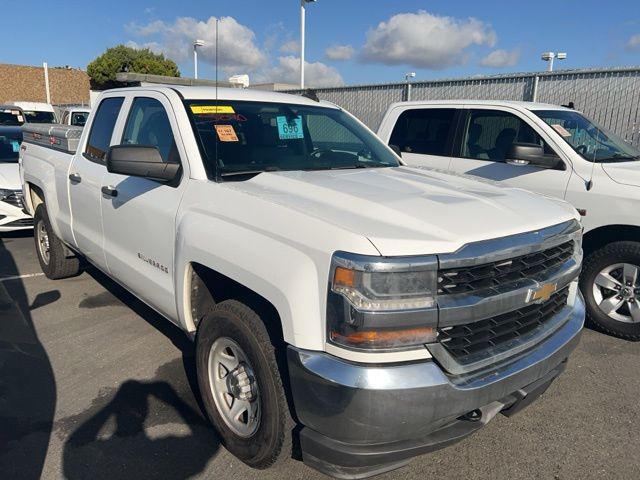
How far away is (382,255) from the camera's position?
2021mm

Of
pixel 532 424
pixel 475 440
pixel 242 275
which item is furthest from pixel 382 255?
pixel 532 424

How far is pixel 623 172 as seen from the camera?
4.57m

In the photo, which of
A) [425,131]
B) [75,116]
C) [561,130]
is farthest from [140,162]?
[75,116]

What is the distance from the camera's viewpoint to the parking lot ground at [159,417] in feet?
8.93

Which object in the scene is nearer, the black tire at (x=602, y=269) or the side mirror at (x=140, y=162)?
the side mirror at (x=140, y=162)

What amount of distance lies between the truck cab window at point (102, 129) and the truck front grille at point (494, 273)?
10.2 ft

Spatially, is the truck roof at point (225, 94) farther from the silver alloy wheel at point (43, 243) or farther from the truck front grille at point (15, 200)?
the truck front grille at point (15, 200)

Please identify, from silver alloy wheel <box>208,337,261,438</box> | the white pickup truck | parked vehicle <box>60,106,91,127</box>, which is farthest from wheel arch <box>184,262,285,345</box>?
parked vehicle <box>60,106,91,127</box>

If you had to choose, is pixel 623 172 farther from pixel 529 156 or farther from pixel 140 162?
pixel 140 162

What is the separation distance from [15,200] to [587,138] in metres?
7.35

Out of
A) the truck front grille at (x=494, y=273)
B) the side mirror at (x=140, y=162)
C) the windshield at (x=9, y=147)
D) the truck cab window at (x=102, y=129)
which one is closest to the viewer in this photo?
the truck front grille at (x=494, y=273)

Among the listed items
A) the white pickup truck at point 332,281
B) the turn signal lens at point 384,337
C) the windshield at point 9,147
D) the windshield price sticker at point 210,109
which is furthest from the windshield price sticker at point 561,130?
the windshield at point 9,147

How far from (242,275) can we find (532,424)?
6.76 feet

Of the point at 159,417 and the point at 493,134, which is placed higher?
the point at 493,134
